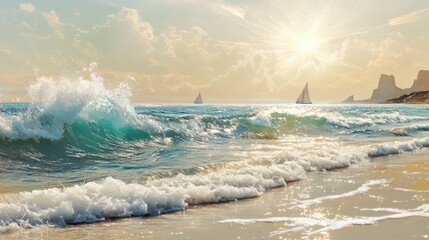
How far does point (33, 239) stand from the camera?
657 centimetres

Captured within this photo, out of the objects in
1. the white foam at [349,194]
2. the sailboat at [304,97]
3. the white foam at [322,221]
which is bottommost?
the white foam at [322,221]

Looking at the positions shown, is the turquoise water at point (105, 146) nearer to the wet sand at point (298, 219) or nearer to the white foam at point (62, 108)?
the white foam at point (62, 108)

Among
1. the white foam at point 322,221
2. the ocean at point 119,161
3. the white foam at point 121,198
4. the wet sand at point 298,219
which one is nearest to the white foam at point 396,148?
the ocean at point 119,161

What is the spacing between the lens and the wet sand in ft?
22.6

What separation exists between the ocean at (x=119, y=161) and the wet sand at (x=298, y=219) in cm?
48

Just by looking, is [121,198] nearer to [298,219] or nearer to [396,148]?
[298,219]

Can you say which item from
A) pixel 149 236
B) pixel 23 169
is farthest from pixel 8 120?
pixel 149 236

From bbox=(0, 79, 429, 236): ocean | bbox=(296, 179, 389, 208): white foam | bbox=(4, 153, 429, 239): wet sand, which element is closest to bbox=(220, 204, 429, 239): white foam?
bbox=(4, 153, 429, 239): wet sand

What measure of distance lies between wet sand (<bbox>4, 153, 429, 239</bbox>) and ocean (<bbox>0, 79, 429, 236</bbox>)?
0.48 meters

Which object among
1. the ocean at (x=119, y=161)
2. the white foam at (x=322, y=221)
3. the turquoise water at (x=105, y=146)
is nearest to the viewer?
the white foam at (x=322, y=221)

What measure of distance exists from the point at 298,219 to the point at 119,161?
8760 millimetres

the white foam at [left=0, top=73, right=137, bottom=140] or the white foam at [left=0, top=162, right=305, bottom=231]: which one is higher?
the white foam at [left=0, top=73, right=137, bottom=140]

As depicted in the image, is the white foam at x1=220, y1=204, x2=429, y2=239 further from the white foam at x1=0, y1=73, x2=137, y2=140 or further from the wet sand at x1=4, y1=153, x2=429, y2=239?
the white foam at x1=0, y1=73, x2=137, y2=140

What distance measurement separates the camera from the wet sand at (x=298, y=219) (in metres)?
6.88
